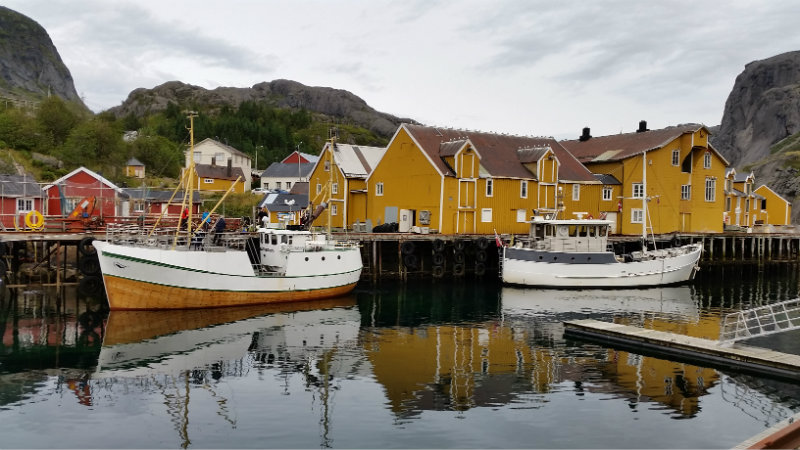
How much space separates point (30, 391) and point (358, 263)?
805 inches

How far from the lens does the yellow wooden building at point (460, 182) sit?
45531 mm

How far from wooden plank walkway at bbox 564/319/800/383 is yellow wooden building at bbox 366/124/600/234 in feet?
62.7

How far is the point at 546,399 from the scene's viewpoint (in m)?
17.5

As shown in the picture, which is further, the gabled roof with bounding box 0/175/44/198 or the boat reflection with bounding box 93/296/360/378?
the gabled roof with bounding box 0/175/44/198

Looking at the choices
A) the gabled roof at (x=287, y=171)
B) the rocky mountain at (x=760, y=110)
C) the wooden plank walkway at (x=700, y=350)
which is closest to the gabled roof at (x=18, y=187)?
the wooden plank walkway at (x=700, y=350)

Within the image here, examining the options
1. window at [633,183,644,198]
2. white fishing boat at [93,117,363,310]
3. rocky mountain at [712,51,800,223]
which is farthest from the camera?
rocky mountain at [712,51,800,223]

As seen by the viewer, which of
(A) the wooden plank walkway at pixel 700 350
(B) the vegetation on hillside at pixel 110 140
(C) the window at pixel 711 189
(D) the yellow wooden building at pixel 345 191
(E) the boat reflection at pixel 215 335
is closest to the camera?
(A) the wooden plank walkway at pixel 700 350

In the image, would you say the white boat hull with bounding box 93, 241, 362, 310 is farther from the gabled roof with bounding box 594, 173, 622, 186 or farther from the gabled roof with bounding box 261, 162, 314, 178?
the gabled roof with bounding box 261, 162, 314, 178

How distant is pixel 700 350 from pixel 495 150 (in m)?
31.7

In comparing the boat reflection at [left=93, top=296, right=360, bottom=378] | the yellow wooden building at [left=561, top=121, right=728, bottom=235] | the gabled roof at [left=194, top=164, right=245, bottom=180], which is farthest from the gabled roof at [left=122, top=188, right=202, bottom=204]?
the gabled roof at [left=194, top=164, right=245, bottom=180]

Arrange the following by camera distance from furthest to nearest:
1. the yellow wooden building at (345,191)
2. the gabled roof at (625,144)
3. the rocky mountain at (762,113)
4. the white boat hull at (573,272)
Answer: the rocky mountain at (762,113), the gabled roof at (625,144), the yellow wooden building at (345,191), the white boat hull at (573,272)

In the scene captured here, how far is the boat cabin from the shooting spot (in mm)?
39875

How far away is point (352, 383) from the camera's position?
1891 centimetres

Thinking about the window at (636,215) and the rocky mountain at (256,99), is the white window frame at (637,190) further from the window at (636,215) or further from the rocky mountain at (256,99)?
the rocky mountain at (256,99)
